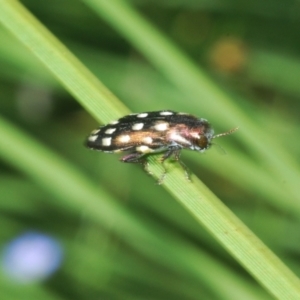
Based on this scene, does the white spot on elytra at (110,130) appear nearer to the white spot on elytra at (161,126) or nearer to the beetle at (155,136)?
the beetle at (155,136)

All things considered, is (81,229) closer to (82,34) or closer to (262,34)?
(82,34)

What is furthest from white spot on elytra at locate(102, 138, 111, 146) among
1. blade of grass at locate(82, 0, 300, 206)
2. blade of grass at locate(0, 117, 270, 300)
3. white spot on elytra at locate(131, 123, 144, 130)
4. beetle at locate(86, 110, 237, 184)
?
blade of grass at locate(82, 0, 300, 206)

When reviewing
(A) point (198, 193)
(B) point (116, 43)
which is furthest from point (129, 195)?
(A) point (198, 193)

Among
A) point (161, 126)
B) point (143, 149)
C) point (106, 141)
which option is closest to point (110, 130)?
point (106, 141)

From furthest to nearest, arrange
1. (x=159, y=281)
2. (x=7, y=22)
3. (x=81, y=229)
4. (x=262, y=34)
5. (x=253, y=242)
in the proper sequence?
(x=262, y=34), (x=81, y=229), (x=159, y=281), (x=7, y=22), (x=253, y=242)

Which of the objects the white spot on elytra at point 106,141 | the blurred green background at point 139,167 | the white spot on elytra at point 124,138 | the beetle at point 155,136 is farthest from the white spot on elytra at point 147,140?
the blurred green background at point 139,167

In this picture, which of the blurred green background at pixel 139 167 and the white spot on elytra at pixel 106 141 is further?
the blurred green background at pixel 139 167

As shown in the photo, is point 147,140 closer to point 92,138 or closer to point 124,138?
point 124,138

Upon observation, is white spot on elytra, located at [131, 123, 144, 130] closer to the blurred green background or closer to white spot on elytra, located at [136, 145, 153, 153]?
white spot on elytra, located at [136, 145, 153, 153]

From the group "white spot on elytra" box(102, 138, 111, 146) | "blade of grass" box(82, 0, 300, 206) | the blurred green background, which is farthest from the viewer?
the blurred green background
